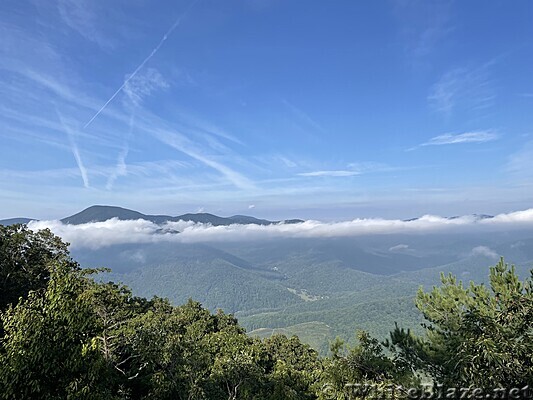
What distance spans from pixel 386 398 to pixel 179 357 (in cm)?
1351

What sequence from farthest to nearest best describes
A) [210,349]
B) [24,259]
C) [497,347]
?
[210,349], [24,259], [497,347]

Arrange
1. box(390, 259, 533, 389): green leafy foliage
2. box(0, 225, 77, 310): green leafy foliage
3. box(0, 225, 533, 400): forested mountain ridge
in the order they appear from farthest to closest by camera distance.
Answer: box(0, 225, 77, 310): green leafy foliage, box(0, 225, 533, 400): forested mountain ridge, box(390, 259, 533, 389): green leafy foliage

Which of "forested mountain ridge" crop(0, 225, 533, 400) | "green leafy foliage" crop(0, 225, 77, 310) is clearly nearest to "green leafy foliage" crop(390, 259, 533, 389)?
"forested mountain ridge" crop(0, 225, 533, 400)

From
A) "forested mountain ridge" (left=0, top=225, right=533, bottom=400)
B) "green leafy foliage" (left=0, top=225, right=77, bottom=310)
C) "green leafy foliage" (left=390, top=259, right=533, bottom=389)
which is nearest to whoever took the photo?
"green leafy foliage" (left=390, top=259, right=533, bottom=389)

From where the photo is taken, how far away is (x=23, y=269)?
27.8 meters

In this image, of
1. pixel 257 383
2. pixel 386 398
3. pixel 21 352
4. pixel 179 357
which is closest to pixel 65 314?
pixel 21 352

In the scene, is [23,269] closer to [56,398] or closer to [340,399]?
[56,398]

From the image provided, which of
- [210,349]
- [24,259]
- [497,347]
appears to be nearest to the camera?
[497,347]

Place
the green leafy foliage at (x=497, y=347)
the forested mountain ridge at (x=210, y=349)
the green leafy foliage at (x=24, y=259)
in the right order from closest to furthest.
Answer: the green leafy foliage at (x=497, y=347) → the forested mountain ridge at (x=210, y=349) → the green leafy foliage at (x=24, y=259)

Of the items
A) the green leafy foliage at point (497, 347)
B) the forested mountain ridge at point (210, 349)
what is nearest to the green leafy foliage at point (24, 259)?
the forested mountain ridge at point (210, 349)

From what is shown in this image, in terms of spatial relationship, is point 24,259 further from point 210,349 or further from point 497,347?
point 497,347

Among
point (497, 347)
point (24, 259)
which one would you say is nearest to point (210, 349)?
point (24, 259)

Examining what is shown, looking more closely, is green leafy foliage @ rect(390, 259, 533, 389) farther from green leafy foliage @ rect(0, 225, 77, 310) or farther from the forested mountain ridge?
green leafy foliage @ rect(0, 225, 77, 310)

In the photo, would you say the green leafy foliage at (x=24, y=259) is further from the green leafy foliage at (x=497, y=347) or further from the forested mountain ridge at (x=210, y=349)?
the green leafy foliage at (x=497, y=347)
